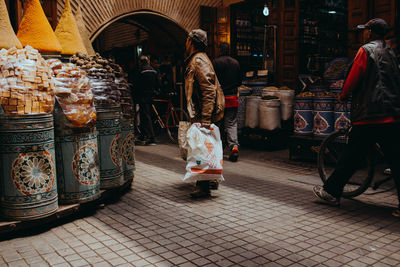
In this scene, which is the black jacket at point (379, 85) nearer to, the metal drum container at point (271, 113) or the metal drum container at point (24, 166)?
the metal drum container at point (24, 166)

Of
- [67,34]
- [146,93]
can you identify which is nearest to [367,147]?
[67,34]

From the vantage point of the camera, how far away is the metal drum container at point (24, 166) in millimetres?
3582

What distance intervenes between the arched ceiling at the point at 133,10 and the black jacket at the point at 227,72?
4.19 meters

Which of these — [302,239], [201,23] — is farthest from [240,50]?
[302,239]

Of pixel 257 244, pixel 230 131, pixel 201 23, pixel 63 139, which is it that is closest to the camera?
pixel 257 244

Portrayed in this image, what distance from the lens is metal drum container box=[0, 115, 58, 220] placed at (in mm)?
3582

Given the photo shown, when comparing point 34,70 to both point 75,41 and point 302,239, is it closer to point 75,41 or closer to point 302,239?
point 75,41

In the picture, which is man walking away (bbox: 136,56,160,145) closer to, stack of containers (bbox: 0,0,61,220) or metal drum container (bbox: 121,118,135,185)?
metal drum container (bbox: 121,118,135,185)

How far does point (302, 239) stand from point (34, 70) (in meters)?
3.11

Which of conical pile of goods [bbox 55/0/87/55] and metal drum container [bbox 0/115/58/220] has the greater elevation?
conical pile of goods [bbox 55/0/87/55]

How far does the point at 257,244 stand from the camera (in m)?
3.49

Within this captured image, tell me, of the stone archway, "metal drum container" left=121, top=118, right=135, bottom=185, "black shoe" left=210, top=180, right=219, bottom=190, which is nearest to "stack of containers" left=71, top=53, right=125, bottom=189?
"metal drum container" left=121, top=118, right=135, bottom=185

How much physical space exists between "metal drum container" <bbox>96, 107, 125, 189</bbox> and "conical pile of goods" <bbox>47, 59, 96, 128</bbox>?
426mm

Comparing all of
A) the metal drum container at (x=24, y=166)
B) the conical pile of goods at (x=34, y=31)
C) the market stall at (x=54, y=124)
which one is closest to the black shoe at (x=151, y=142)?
the market stall at (x=54, y=124)
